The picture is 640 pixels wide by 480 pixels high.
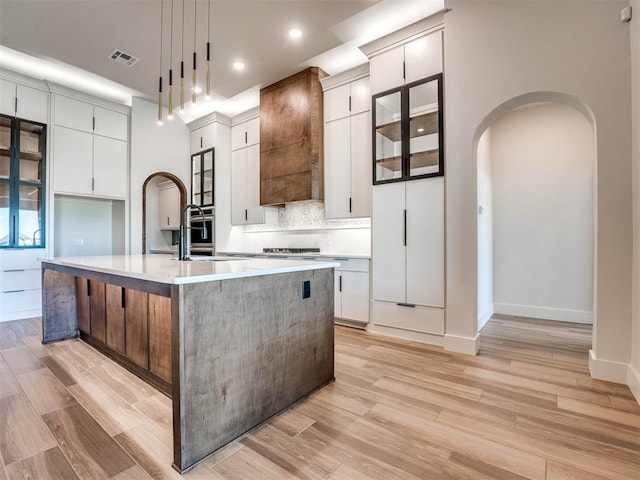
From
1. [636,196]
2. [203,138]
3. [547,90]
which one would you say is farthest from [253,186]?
[636,196]

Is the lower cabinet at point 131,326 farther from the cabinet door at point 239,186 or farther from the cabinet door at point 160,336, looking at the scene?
the cabinet door at point 239,186

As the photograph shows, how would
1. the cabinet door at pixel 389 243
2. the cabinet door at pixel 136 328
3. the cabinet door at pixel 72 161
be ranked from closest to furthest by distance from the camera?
the cabinet door at pixel 136 328 < the cabinet door at pixel 389 243 < the cabinet door at pixel 72 161

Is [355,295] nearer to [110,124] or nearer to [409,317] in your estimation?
[409,317]

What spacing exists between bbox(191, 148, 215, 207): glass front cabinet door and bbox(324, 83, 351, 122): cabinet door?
2.36 meters

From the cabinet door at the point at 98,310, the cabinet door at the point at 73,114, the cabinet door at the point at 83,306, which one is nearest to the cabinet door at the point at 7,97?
the cabinet door at the point at 73,114

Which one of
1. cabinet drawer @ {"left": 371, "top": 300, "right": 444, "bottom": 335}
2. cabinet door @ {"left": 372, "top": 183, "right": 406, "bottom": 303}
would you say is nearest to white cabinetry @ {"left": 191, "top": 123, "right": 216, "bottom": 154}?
cabinet door @ {"left": 372, "top": 183, "right": 406, "bottom": 303}

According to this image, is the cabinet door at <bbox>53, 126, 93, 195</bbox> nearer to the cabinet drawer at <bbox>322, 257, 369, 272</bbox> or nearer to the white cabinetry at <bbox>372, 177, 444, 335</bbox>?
the cabinet drawer at <bbox>322, 257, 369, 272</bbox>

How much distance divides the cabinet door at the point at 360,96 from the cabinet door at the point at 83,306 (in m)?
3.51

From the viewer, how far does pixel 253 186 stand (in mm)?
4992

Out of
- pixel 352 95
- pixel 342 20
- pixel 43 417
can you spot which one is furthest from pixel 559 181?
pixel 43 417

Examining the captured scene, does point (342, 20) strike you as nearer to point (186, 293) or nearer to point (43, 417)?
point (186, 293)

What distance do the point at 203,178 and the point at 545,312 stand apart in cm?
571

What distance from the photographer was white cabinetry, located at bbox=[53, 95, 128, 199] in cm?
434

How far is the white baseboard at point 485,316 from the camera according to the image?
371cm
